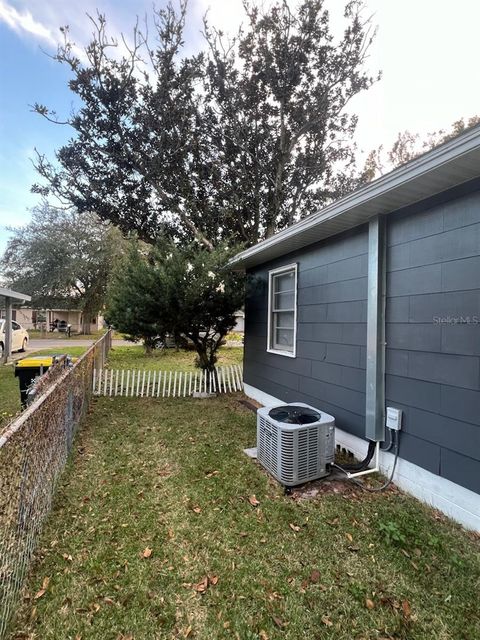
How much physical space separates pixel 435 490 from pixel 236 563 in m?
1.83

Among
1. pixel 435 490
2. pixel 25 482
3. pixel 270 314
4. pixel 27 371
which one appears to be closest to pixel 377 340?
pixel 435 490

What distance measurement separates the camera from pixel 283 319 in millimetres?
5871

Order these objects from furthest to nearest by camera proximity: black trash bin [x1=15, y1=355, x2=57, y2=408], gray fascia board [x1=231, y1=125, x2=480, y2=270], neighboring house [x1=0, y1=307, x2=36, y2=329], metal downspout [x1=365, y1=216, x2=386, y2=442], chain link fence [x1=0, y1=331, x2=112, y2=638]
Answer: neighboring house [x1=0, y1=307, x2=36, y2=329], black trash bin [x1=15, y1=355, x2=57, y2=408], metal downspout [x1=365, y1=216, x2=386, y2=442], gray fascia board [x1=231, y1=125, x2=480, y2=270], chain link fence [x1=0, y1=331, x2=112, y2=638]

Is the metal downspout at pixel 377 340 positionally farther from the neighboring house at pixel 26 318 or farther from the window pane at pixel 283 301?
the neighboring house at pixel 26 318

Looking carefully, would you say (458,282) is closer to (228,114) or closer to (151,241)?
(151,241)

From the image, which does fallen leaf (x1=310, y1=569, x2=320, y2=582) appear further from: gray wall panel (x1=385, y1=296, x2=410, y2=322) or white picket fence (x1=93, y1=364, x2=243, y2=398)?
white picket fence (x1=93, y1=364, x2=243, y2=398)

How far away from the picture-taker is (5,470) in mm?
1773

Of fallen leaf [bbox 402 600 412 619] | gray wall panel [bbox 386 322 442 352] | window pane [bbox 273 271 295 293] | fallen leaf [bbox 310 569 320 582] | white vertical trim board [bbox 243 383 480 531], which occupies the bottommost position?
fallen leaf [bbox 310 569 320 582]

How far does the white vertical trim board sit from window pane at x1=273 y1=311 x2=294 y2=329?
2300 mm

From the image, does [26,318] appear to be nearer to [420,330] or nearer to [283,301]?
[283,301]

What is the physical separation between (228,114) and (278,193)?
311cm

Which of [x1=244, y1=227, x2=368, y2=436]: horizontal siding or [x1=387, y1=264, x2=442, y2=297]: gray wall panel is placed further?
[x1=244, y1=227, x2=368, y2=436]: horizontal siding

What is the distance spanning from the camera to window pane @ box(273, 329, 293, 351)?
5621 millimetres

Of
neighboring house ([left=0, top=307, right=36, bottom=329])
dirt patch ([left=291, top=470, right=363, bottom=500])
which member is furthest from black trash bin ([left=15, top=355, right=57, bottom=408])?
neighboring house ([left=0, top=307, right=36, bottom=329])
